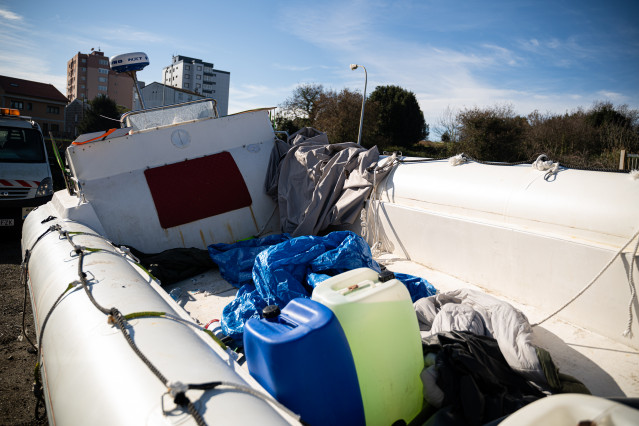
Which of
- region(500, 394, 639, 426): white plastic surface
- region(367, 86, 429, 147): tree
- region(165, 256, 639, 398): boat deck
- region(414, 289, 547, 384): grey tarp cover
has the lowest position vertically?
region(165, 256, 639, 398): boat deck

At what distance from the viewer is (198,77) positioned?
222 ft

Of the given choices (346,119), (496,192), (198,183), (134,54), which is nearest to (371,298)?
(496,192)

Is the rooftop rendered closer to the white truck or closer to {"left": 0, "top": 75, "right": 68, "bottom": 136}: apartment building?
{"left": 0, "top": 75, "right": 68, "bottom": 136}: apartment building

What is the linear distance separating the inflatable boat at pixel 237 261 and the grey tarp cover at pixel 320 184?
6 centimetres

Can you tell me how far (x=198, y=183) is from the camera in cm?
435

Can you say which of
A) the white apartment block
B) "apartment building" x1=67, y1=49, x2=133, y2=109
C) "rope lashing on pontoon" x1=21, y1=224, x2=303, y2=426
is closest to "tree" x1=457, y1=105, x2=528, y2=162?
"rope lashing on pontoon" x1=21, y1=224, x2=303, y2=426

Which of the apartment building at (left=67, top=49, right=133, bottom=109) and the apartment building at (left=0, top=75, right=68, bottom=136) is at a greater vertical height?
the apartment building at (left=67, top=49, right=133, bottom=109)

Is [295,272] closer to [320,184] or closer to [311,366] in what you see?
[311,366]

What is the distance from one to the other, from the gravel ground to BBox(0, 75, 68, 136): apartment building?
44.9 meters

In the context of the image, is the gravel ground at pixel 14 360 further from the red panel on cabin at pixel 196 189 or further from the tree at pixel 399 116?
the tree at pixel 399 116

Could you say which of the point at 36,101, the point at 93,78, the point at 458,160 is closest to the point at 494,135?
the point at 458,160

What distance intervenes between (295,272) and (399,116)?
27.4 m

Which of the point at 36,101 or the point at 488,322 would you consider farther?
the point at 36,101

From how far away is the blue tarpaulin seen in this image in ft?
8.30
